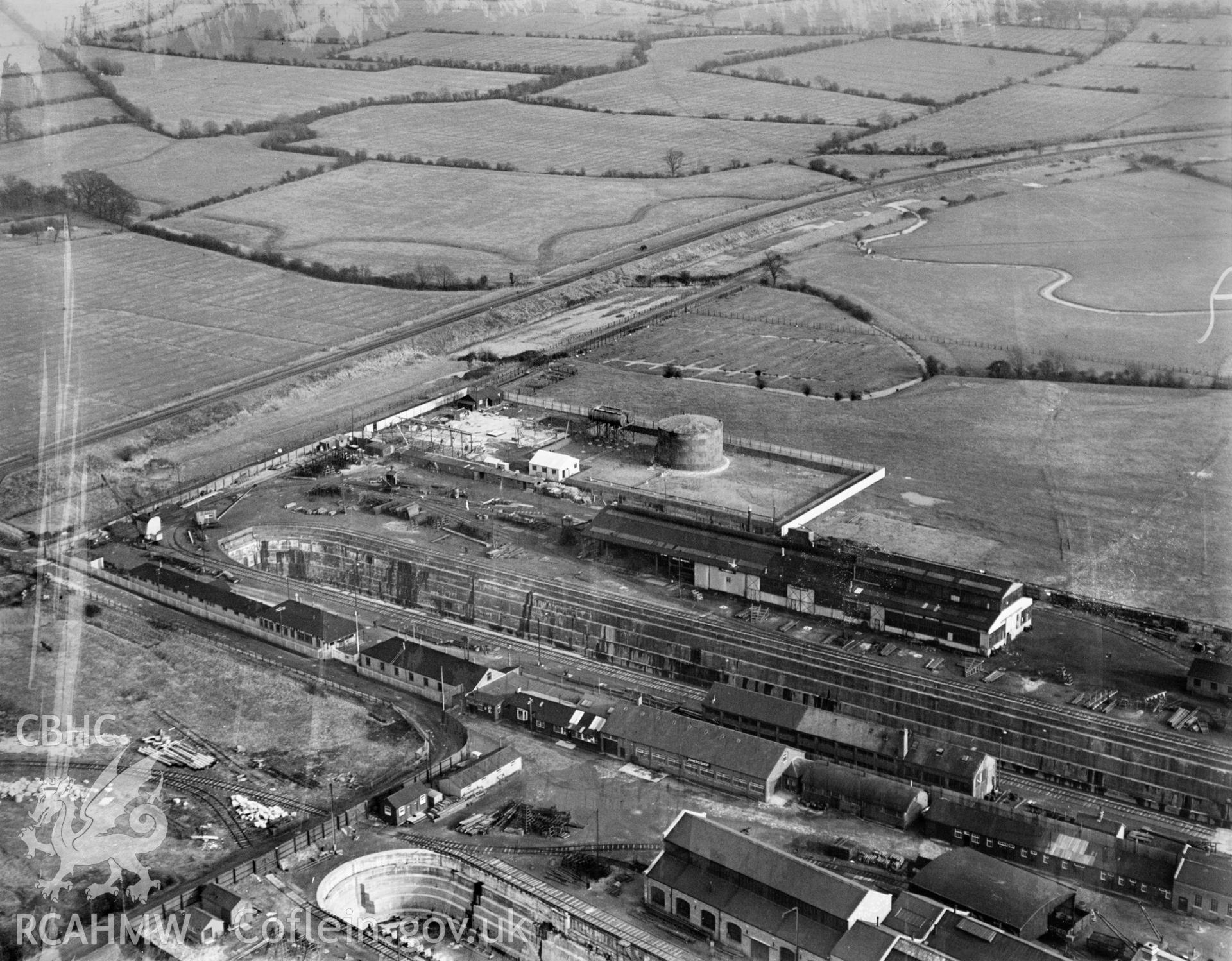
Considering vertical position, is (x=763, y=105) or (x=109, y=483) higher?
(x=763, y=105)

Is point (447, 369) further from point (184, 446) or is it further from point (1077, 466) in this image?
point (1077, 466)

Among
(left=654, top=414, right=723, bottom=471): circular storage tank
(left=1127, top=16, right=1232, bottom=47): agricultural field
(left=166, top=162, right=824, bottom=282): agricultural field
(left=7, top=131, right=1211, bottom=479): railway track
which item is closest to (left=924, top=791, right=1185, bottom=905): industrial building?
(left=654, top=414, right=723, bottom=471): circular storage tank

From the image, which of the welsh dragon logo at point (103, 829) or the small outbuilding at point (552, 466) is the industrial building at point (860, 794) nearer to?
the welsh dragon logo at point (103, 829)

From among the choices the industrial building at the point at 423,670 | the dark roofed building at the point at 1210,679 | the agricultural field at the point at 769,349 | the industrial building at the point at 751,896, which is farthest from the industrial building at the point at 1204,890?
the agricultural field at the point at 769,349

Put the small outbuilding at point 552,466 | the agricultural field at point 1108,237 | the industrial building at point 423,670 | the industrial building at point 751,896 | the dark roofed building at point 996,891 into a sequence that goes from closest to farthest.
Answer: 1. the industrial building at point 751,896
2. the dark roofed building at point 996,891
3. the industrial building at point 423,670
4. the small outbuilding at point 552,466
5. the agricultural field at point 1108,237

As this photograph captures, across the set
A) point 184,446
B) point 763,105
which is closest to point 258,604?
point 184,446

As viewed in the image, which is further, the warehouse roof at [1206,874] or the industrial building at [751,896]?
the warehouse roof at [1206,874]
